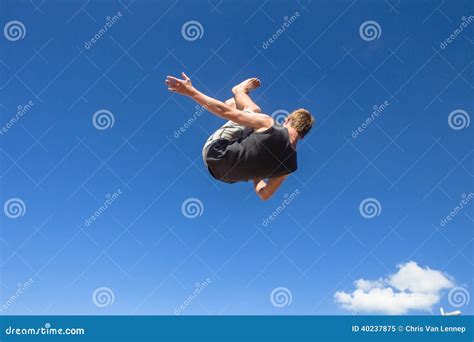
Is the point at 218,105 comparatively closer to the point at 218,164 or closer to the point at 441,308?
the point at 218,164

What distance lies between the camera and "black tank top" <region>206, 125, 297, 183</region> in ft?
24.2

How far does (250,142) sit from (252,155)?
18 cm

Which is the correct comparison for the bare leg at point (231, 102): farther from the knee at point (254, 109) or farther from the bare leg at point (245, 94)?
the knee at point (254, 109)

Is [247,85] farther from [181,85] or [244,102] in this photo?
[181,85]

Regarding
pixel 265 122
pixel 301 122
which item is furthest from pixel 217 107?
pixel 301 122

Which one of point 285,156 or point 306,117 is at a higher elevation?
point 306,117

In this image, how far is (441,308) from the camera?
50.6ft

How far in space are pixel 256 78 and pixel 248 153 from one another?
1144 millimetres

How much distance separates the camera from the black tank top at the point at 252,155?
24.2 feet

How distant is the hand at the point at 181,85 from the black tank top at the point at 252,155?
109cm

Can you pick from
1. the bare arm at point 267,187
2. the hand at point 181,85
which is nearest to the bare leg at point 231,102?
the hand at point 181,85
